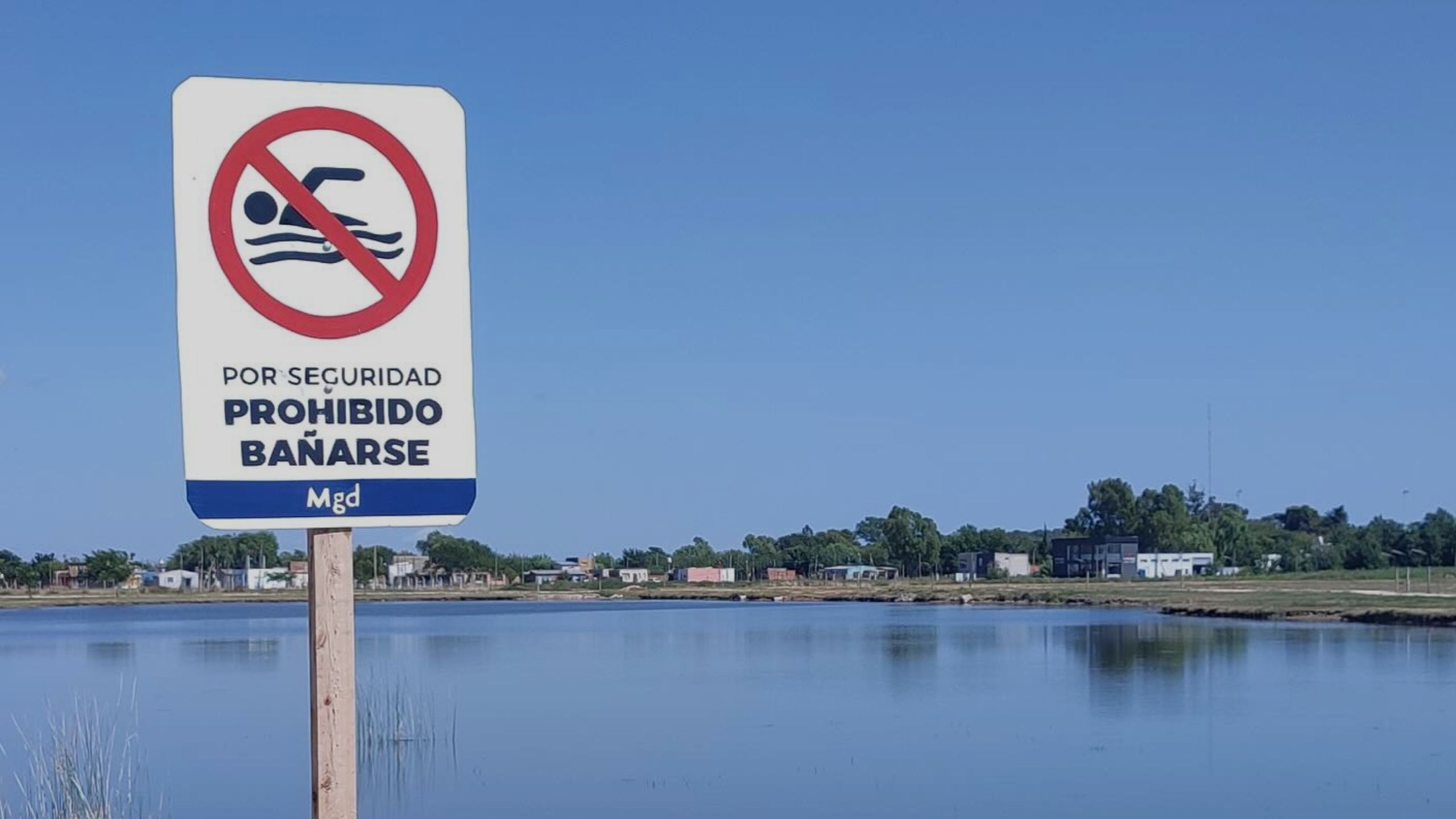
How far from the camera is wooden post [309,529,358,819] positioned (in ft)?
12.2

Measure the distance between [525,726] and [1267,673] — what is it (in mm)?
21847

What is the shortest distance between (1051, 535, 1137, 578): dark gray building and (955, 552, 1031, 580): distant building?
244 inches

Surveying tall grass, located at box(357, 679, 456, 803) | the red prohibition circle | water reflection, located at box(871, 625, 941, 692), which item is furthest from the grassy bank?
the red prohibition circle

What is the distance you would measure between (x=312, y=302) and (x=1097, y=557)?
156 meters

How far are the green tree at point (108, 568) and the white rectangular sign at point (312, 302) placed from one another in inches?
7634

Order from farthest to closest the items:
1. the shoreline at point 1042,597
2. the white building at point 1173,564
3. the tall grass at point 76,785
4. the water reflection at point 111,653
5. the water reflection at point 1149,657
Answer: the white building at point 1173,564
the shoreline at point 1042,597
the water reflection at point 111,653
the water reflection at point 1149,657
the tall grass at point 76,785

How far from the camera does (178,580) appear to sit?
605ft

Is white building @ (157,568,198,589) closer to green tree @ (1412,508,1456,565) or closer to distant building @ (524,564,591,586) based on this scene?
distant building @ (524,564,591,586)

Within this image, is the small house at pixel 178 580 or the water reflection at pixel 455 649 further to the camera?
the small house at pixel 178 580

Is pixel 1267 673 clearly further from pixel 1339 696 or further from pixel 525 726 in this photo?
pixel 525 726

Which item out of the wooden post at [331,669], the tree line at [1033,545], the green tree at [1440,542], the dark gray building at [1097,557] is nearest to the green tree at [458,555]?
the tree line at [1033,545]

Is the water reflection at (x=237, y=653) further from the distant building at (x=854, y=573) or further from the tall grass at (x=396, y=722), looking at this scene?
the distant building at (x=854, y=573)

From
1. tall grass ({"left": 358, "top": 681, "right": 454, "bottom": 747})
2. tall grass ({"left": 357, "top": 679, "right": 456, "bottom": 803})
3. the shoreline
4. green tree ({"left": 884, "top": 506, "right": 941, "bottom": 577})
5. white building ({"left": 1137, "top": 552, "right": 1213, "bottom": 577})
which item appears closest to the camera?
tall grass ({"left": 357, "top": 679, "right": 456, "bottom": 803})

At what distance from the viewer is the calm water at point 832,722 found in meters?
25.3
